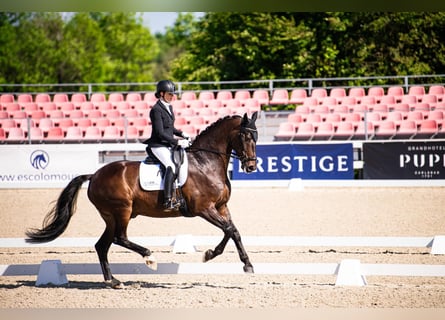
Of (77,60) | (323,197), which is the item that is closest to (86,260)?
(323,197)

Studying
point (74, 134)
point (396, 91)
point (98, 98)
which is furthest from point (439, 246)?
point (98, 98)

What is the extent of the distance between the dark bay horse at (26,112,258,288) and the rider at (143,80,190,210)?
15 cm

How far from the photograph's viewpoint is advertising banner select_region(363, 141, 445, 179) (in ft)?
40.1

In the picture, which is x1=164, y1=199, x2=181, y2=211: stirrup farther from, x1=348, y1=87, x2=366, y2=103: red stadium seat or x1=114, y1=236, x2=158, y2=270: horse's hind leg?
x1=348, y1=87, x2=366, y2=103: red stadium seat

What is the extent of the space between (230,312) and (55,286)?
67.0 inches

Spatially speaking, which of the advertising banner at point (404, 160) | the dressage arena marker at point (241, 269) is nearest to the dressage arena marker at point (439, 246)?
the dressage arena marker at point (241, 269)

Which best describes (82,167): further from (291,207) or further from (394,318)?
(394,318)

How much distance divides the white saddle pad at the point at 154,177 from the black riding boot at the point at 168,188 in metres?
0.10

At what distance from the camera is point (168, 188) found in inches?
244

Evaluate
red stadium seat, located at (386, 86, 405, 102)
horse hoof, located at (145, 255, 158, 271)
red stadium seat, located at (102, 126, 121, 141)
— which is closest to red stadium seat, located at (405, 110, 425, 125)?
red stadium seat, located at (386, 86, 405, 102)

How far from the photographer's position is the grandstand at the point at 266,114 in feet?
46.5

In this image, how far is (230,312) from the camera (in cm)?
530

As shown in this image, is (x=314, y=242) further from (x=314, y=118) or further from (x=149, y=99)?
(x=149, y=99)

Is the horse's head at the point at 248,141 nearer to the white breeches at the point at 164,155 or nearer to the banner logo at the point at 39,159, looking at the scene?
the white breeches at the point at 164,155
